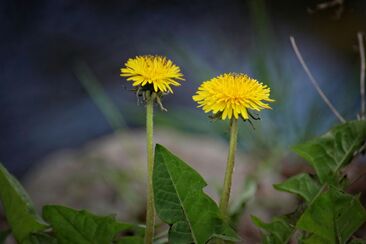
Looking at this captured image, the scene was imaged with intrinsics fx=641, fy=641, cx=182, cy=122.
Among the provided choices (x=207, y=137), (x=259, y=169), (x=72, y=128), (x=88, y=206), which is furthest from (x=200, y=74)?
(x=72, y=128)

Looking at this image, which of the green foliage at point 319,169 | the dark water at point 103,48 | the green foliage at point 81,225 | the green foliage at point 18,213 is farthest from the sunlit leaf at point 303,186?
the dark water at point 103,48

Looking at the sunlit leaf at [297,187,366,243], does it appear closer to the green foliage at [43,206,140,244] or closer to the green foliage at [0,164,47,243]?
the green foliage at [43,206,140,244]

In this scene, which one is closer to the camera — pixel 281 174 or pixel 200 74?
pixel 281 174

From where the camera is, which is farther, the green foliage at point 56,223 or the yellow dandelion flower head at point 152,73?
the green foliage at point 56,223

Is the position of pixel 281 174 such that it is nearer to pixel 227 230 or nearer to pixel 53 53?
pixel 227 230

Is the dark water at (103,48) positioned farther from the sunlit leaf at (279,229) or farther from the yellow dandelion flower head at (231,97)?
the yellow dandelion flower head at (231,97)
